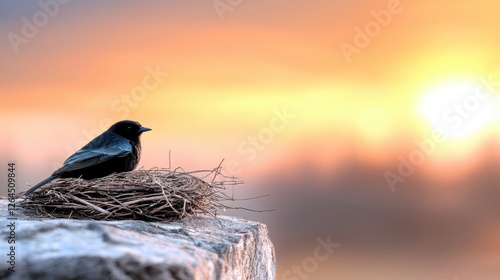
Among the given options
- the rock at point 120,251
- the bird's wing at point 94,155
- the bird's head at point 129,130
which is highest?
the bird's head at point 129,130

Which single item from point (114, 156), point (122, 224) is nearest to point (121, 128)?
point (114, 156)

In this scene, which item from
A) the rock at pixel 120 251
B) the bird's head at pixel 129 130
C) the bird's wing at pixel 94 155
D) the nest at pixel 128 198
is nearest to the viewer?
the rock at pixel 120 251

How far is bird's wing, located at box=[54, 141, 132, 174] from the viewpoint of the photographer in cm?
617

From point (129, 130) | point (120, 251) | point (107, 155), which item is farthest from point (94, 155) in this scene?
point (120, 251)

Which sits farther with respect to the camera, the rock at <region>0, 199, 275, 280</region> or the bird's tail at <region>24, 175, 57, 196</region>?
the bird's tail at <region>24, 175, 57, 196</region>

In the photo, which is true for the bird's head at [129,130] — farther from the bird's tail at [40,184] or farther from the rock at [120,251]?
the rock at [120,251]

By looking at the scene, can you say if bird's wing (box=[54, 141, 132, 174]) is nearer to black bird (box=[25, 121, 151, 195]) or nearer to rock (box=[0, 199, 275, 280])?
black bird (box=[25, 121, 151, 195])

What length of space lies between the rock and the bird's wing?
1320mm

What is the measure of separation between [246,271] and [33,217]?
187cm

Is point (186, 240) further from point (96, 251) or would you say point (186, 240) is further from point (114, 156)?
point (114, 156)

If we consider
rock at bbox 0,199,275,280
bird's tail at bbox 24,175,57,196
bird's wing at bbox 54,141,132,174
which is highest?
bird's wing at bbox 54,141,132,174

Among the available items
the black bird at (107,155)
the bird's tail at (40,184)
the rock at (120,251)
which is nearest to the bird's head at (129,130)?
the black bird at (107,155)

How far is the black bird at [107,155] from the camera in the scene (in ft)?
20.3

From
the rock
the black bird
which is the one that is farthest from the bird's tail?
the rock
